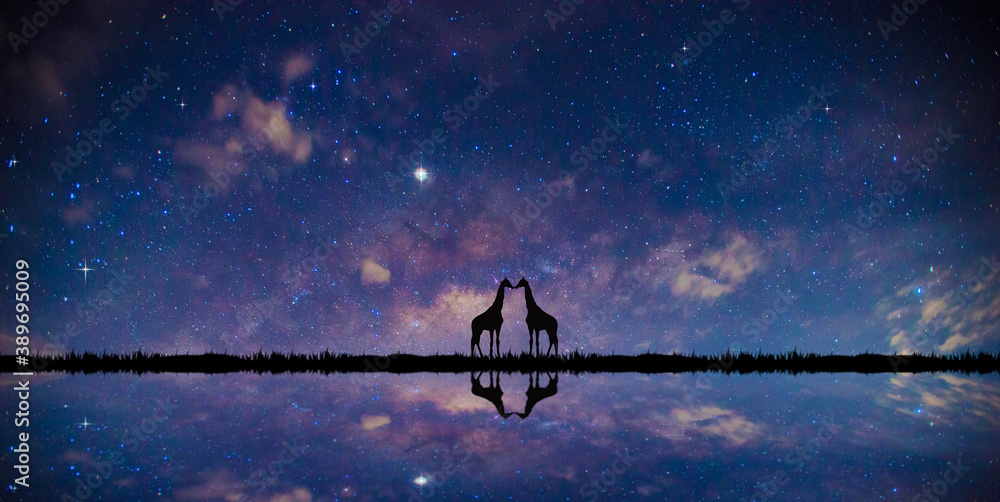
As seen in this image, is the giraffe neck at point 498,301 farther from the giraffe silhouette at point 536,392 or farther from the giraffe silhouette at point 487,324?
the giraffe silhouette at point 536,392

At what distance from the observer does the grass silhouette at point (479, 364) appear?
11.6m

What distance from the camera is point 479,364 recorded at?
11664 mm

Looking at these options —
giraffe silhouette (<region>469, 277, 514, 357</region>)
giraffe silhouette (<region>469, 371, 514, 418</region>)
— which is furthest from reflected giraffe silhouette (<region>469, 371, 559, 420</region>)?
giraffe silhouette (<region>469, 277, 514, 357</region>)

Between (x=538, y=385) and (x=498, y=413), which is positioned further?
(x=538, y=385)

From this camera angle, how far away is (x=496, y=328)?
12555mm

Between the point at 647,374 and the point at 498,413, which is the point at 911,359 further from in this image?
the point at 498,413

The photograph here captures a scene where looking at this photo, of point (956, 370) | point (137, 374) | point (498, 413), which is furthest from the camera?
point (956, 370)

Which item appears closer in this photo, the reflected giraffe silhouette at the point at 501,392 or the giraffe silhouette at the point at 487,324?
the reflected giraffe silhouette at the point at 501,392

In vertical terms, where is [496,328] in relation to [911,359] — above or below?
above

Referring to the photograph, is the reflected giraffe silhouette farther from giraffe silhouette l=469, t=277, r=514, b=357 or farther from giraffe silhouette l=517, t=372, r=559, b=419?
giraffe silhouette l=469, t=277, r=514, b=357

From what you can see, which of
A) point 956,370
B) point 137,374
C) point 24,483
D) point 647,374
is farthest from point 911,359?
point 137,374

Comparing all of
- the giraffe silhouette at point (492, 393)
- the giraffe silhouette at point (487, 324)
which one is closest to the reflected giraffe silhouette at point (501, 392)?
the giraffe silhouette at point (492, 393)

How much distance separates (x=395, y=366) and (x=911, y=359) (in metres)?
13.9

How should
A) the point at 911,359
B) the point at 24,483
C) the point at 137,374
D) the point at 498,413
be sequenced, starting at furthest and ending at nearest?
the point at 911,359
the point at 137,374
the point at 498,413
the point at 24,483
